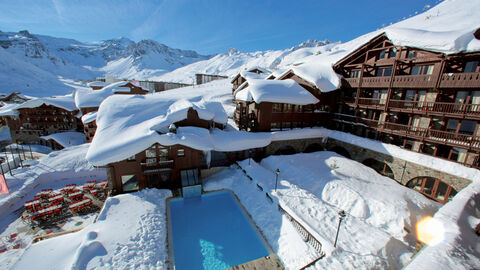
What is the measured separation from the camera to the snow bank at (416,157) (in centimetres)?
1291

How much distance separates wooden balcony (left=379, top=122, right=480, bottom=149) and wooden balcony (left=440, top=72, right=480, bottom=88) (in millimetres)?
3461

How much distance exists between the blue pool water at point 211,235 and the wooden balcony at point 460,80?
18.0 metres

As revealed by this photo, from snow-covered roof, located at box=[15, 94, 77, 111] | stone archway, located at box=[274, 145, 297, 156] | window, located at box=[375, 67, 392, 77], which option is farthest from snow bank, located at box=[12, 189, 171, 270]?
snow-covered roof, located at box=[15, 94, 77, 111]

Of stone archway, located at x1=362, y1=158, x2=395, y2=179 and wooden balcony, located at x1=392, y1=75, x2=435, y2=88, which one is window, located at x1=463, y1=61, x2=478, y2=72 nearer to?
wooden balcony, located at x1=392, y1=75, x2=435, y2=88

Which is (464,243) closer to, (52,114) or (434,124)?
(434,124)

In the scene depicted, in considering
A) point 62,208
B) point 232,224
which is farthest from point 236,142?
point 62,208

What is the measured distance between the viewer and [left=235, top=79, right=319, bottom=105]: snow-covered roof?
18.5 m

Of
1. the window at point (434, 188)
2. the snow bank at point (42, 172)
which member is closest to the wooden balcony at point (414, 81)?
the window at point (434, 188)

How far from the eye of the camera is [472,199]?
34.5ft

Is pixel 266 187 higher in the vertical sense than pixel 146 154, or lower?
lower

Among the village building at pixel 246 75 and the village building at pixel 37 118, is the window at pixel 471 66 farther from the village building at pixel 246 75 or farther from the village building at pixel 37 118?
the village building at pixel 37 118

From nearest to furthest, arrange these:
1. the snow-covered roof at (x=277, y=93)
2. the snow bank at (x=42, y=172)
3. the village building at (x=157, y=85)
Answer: the snow bank at (x=42, y=172) < the snow-covered roof at (x=277, y=93) < the village building at (x=157, y=85)

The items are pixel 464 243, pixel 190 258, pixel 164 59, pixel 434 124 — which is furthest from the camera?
pixel 164 59

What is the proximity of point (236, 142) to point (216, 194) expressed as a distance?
16.3ft
